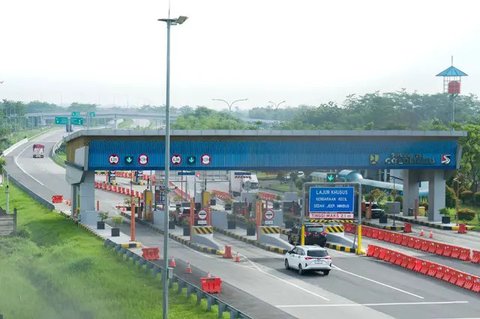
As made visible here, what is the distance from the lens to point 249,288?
39.1 meters

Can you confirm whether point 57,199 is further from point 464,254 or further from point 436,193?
point 464,254

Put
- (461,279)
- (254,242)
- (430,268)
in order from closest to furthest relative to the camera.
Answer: (461,279), (430,268), (254,242)

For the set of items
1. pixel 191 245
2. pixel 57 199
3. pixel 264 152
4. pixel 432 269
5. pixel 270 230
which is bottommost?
pixel 57 199

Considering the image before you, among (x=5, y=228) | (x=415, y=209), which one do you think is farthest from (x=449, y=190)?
(x=5, y=228)

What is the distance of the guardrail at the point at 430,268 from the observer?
39875 millimetres

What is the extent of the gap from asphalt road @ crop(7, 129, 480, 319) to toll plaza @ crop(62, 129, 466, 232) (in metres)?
10.1

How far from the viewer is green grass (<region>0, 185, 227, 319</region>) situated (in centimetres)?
3366

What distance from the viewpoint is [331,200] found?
168 ft

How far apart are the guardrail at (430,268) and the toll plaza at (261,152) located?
16.1 metres

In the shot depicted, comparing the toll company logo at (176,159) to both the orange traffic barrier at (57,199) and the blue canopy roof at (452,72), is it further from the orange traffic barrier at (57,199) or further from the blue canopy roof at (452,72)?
the blue canopy roof at (452,72)

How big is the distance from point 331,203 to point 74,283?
54.9 ft

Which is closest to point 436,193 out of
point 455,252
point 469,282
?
point 455,252

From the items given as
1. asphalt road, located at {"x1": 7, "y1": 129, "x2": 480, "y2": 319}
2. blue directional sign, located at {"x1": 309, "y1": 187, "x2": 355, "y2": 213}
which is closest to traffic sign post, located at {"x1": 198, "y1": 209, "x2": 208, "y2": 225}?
asphalt road, located at {"x1": 7, "y1": 129, "x2": 480, "y2": 319}

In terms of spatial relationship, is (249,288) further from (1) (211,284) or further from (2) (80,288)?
(2) (80,288)
